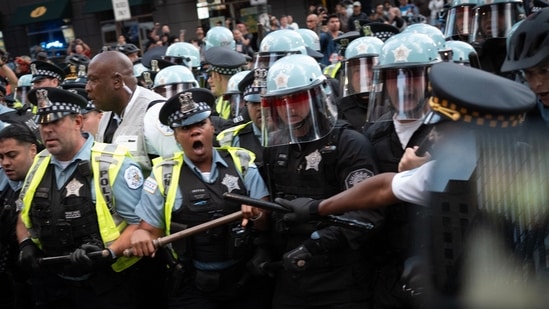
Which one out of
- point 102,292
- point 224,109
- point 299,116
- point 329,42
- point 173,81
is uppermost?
point 299,116

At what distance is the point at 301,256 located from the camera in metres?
3.73

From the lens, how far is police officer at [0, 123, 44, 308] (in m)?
4.93

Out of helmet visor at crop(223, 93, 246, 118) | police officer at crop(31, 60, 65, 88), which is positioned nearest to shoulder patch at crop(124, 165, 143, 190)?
helmet visor at crop(223, 93, 246, 118)

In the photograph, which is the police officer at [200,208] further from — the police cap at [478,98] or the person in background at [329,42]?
the person in background at [329,42]

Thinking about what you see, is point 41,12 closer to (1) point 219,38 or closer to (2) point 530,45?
(1) point 219,38

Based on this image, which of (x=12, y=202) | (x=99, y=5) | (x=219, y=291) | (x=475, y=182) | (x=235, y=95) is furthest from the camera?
(x=99, y=5)

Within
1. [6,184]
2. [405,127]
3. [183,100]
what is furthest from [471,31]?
[6,184]

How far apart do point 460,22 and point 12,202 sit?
12.6ft

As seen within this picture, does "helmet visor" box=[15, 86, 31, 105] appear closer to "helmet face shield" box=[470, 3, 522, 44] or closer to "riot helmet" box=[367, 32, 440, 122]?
"helmet face shield" box=[470, 3, 522, 44]

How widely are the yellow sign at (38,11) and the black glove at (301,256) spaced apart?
23.3 meters

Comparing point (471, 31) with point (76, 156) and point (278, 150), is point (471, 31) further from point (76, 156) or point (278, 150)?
point (76, 156)

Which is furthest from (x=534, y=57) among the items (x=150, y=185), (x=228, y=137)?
(x=228, y=137)

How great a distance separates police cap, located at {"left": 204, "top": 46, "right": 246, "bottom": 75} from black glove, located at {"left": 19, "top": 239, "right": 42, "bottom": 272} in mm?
3185

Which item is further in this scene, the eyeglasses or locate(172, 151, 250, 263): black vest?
locate(172, 151, 250, 263): black vest
